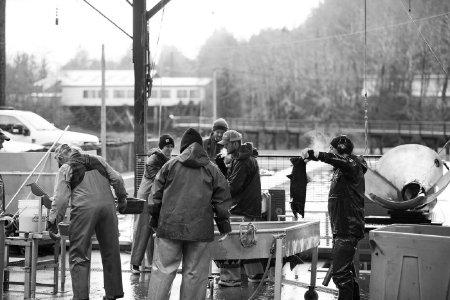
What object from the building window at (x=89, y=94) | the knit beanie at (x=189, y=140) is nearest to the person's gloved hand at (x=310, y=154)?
the knit beanie at (x=189, y=140)

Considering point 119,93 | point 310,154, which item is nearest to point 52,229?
point 310,154

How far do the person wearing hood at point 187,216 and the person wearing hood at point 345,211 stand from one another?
1.55 m

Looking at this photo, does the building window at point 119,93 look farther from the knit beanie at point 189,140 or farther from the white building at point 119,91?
the knit beanie at point 189,140

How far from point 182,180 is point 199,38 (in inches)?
4611

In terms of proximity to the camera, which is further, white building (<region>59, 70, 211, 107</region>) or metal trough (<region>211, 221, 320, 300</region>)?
white building (<region>59, 70, 211, 107</region>)

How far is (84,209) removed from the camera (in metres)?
8.72

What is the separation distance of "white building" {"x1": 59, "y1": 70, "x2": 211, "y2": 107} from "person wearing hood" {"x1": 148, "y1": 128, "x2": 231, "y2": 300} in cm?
9938

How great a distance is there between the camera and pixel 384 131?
3150 inches

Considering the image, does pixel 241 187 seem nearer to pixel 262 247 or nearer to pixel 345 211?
pixel 345 211

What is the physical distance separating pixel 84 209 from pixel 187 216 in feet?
4.93

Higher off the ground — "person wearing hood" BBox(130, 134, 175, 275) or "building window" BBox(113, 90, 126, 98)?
"building window" BBox(113, 90, 126, 98)

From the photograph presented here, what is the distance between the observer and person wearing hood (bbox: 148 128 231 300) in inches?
302

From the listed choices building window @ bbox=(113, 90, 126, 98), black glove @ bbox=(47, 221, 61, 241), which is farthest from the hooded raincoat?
building window @ bbox=(113, 90, 126, 98)

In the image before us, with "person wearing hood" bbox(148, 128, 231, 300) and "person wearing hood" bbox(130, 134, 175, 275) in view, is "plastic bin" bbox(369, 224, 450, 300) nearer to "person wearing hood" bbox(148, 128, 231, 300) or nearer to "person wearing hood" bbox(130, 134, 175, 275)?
"person wearing hood" bbox(148, 128, 231, 300)
